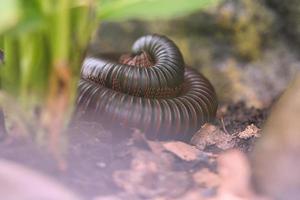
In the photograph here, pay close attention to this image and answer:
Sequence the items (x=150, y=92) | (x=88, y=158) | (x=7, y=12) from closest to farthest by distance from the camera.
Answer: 1. (x=7, y=12)
2. (x=88, y=158)
3. (x=150, y=92)

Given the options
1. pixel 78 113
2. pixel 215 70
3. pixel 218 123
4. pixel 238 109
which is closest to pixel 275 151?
pixel 78 113

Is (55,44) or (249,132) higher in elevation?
(55,44)

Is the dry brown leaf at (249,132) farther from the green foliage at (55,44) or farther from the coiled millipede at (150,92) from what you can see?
the green foliage at (55,44)

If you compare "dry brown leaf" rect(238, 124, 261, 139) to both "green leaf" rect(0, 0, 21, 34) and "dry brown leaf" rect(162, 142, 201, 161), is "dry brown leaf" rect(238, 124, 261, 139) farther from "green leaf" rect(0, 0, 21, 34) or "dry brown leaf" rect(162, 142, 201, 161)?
"green leaf" rect(0, 0, 21, 34)

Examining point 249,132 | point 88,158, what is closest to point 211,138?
point 249,132

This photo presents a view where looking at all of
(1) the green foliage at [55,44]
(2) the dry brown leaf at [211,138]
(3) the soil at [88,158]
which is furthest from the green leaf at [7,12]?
(2) the dry brown leaf at [211,138]

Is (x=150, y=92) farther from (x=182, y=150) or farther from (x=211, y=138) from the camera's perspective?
(x=182, y=150)

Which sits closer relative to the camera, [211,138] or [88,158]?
[88,158]
